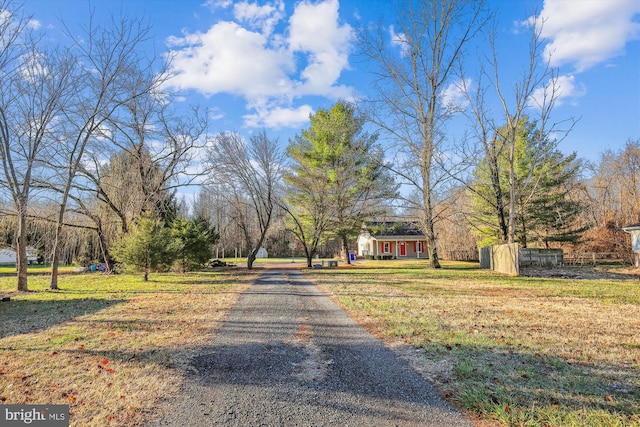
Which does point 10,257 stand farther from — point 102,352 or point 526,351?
point 526,351

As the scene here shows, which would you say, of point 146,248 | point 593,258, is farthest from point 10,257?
point 593,258

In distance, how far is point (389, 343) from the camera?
5117 mm

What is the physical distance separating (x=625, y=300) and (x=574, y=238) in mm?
18549

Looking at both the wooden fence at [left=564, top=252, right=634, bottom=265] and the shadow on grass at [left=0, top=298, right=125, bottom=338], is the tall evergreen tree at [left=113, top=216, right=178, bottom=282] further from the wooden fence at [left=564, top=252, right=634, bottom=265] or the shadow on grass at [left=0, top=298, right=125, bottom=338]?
the wooden fence at [left=564, top=252, right=634, bottom=265]

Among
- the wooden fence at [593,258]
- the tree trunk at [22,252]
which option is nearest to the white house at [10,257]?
the tree trunk at [22,252]

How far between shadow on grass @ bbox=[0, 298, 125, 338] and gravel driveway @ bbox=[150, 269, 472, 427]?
11.8 feet

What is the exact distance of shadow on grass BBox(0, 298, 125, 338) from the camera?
21.2 feet

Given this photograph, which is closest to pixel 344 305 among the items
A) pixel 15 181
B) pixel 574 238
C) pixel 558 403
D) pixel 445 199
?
pixel 558 403

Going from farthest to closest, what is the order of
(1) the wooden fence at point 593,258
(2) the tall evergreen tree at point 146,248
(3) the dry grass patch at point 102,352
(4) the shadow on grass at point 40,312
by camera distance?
(1) the wooden fence at point 593,258
(2) the tall evergreen tree at point 146,248
(4) the shadow on grass at point 40,312
(3) the dry grass patch at point 102,352

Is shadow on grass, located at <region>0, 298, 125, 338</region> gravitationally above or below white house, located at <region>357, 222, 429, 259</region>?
below

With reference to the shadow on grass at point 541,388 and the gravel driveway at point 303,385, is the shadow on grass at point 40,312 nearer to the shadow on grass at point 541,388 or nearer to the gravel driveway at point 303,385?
the gravel driveway at point 303,385

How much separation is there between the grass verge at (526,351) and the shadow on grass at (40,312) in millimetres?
5755

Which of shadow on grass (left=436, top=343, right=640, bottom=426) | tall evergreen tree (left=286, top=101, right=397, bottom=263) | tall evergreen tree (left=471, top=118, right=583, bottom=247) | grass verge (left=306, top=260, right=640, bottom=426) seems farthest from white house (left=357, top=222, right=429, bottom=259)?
shadow on grass (left=436, top=343, right=640, bottom=426)

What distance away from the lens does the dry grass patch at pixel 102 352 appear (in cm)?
327
